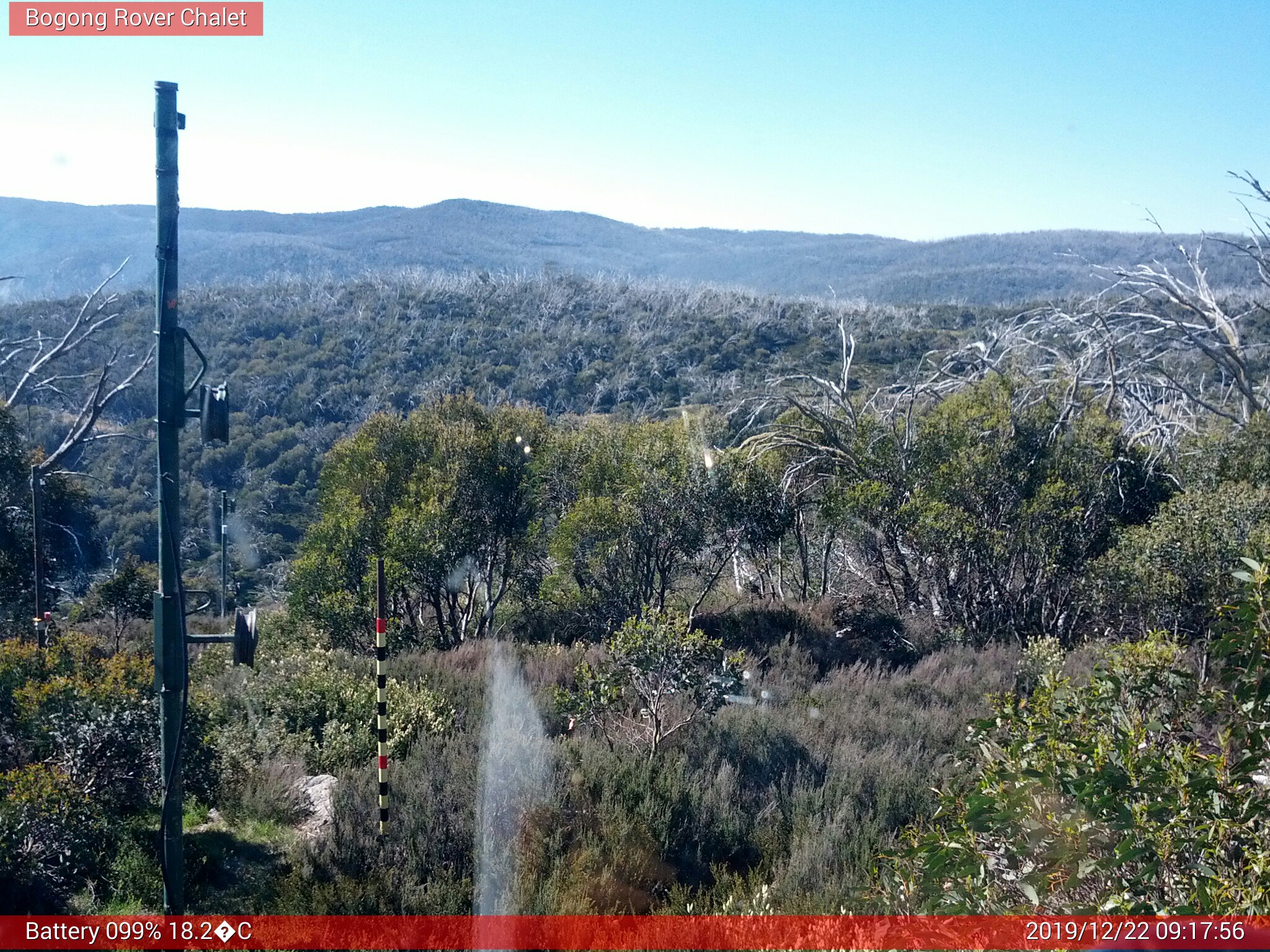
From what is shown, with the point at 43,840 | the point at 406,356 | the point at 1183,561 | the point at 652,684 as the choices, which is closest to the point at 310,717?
the point at 43,840

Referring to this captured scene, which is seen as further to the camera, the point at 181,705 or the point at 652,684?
the point at 652,684

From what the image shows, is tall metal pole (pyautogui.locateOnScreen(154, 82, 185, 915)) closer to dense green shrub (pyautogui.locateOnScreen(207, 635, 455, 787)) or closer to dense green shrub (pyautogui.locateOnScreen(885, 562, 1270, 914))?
dense green shrub (pyautogui.locateOnScreen(207, 635, 455, 787))

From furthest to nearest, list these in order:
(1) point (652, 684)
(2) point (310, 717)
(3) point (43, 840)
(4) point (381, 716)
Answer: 1. (2) point (310, 717)
2. (1) point (652, 684)
3. (4) point (381, 716)
4. (3) point (43, 840)

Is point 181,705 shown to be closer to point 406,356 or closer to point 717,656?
point 717,656

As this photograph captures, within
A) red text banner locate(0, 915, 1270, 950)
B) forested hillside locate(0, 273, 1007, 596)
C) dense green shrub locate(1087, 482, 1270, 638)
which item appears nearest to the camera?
red text banner locate(0, 915, 1270, 950)

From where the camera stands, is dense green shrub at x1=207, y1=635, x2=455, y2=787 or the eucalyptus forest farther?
dense green shrub at x1=207, y1=635, x2=455, y2=787

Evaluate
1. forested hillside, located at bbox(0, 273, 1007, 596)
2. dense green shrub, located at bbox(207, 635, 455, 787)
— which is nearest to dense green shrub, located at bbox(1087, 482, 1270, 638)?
dense green shrub, located at bbox(207, 635, 455, 787)

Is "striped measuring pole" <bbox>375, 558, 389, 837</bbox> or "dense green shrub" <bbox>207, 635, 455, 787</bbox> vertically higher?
"striped measuring pole" <bbox>375, 558, 389, 837</bbox>
